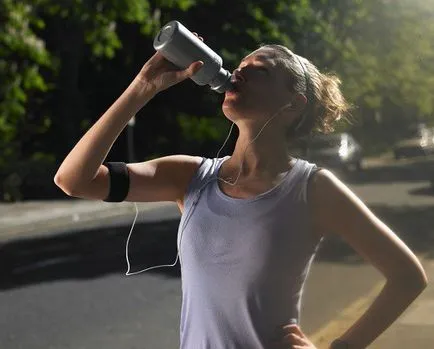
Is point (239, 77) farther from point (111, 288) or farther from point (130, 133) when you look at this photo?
point (130, 133)

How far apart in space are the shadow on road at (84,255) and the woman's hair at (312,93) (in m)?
8.50

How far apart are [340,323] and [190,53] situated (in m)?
5.81

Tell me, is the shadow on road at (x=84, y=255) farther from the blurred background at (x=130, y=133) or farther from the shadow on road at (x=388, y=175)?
the shadow on road at (x=388, y=175)

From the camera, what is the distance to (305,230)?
178 cm

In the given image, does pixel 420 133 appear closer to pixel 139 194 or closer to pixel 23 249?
pixel 23 249

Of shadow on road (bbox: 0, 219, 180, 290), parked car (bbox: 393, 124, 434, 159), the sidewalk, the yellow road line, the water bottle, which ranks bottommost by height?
parked car (bbox: 393, 124, 434, 159)

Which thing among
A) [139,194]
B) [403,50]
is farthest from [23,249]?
[403,50]

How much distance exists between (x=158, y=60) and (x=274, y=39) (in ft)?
85.2

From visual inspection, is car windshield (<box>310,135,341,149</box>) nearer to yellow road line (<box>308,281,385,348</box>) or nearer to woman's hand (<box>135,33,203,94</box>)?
woman's hand (<box>135,33,203,94</box>)

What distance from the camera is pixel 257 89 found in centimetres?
181

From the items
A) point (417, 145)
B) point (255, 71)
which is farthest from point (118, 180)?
point (417, 145)

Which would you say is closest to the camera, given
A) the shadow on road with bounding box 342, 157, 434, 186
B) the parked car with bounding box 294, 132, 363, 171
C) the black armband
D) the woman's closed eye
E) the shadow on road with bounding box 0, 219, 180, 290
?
the woman's closed eye

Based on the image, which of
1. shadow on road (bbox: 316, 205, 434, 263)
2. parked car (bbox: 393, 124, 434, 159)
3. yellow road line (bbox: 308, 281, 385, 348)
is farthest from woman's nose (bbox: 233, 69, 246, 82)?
parked car (bbox: 393, 124, 434, 159)

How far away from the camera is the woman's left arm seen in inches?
69.9
